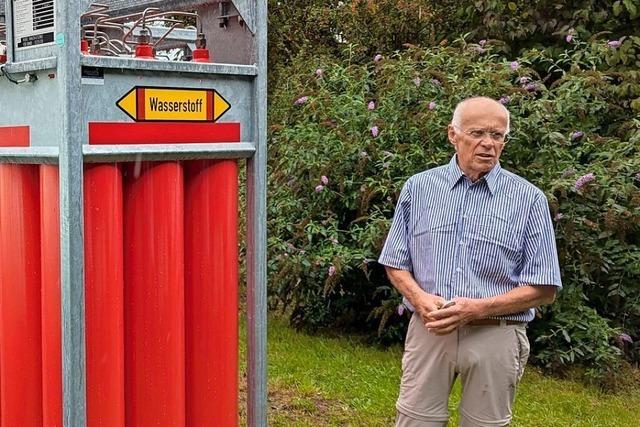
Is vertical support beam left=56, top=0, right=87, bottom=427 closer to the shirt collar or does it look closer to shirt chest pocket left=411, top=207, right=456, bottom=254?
shirt chest pocket left=411, top=207, right=456, bottom=254

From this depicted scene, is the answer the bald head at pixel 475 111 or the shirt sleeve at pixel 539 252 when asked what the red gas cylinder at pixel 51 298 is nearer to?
the bald head at pixel 475 111

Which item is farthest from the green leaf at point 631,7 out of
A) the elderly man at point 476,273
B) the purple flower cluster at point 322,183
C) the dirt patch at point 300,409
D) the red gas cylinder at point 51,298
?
the red gas cylinder at point 51,298

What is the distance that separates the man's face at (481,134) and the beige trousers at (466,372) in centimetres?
56

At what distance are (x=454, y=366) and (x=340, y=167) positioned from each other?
2.66m

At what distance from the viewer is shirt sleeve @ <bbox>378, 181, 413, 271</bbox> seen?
312cm

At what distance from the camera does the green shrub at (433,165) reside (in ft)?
16.6

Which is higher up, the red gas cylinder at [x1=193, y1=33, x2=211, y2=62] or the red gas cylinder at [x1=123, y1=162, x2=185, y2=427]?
the red gas cylinder at [x1=193, y1=33, x2=211, y2=62]

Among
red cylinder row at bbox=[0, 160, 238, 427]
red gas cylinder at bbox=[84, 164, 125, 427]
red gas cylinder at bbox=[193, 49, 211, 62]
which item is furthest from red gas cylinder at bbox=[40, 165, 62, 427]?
red gas cylinder at bbox=[193, 49, 211, 62]

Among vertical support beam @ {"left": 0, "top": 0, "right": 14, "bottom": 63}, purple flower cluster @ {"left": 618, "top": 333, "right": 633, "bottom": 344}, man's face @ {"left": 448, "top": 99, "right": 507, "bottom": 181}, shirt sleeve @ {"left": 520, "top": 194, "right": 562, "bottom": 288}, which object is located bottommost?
purple flower cluster @ {"left": 618, "top": 333, "right": 633, "bottom": 344}

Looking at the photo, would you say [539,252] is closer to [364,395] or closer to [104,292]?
[104,292]

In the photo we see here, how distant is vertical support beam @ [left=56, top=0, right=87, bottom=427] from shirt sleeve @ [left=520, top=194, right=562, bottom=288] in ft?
4.74

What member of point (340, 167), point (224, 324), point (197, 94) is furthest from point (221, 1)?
point (340, 167)

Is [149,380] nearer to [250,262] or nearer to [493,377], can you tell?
[250,262]

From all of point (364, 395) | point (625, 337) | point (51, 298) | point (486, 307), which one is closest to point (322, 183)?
point (364, 395)
